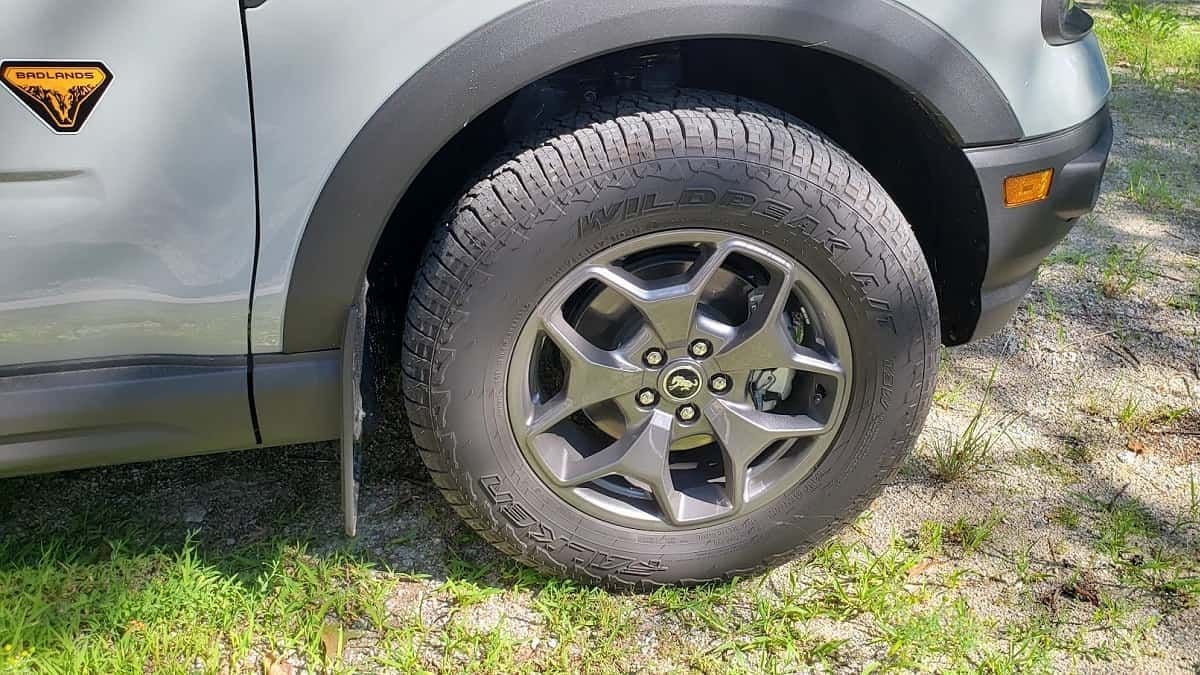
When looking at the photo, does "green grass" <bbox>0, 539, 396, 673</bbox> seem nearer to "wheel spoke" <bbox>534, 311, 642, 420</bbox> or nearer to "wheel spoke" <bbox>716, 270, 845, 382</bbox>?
"wheel spoke" <bbox>534, 311, 642, 420</bbox>

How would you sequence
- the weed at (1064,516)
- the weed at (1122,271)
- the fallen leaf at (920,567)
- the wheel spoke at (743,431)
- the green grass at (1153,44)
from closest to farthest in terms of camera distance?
the wheel spoke at (743,431), the fallen leaf at (920,567), the weed at (1064,516), the weed at (1122,271), the green grass at (1153,44)

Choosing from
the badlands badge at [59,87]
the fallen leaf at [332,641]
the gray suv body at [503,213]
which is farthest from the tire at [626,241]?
the badlands badge at [59,87]

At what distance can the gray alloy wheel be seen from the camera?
187 centimetres

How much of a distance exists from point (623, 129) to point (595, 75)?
Result: 0.71 feet

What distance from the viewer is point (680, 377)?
1.94m

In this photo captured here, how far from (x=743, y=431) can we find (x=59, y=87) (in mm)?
1315

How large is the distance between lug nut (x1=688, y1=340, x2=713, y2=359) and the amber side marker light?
634 mm

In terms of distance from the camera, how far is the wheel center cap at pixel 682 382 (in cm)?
193

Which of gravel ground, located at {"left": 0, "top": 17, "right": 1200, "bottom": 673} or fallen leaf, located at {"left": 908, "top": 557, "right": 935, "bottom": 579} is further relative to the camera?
fallen leaf, located at {"left": 908, "top": 557, "right": 935, "bottom": 579}

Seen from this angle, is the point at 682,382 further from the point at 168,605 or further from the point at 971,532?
the point at 168,605

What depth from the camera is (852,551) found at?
7.29 feet

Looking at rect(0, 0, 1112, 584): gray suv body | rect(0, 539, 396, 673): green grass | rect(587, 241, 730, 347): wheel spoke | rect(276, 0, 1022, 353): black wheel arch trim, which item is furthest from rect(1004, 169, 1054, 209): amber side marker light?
rect(0, 539, 396, 673): green grass

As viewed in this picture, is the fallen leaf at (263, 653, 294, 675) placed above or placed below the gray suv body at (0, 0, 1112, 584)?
below

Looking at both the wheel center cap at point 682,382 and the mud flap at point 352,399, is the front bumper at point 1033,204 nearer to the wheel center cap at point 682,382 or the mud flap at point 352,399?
the wheel center cap at point 682,382
